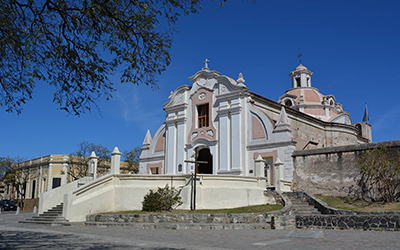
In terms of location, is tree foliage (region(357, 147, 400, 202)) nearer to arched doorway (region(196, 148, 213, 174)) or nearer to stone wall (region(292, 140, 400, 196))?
stone wall (region(292, 140, 400, 196))

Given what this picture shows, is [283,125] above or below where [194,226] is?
above

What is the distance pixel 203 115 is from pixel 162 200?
44.2ft

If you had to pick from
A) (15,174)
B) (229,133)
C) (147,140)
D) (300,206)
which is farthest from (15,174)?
(300,206)

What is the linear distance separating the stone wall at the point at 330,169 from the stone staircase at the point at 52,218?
1390cm

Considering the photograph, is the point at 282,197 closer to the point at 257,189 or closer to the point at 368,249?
the point at 257,189

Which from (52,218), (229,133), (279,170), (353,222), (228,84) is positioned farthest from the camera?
(228,84)

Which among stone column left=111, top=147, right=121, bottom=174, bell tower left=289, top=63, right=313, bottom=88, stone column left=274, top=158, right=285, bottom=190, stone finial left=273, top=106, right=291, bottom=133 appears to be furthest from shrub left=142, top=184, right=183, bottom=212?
bell tower left=289, top=63, right=313, bottom=88

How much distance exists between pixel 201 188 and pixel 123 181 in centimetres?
398

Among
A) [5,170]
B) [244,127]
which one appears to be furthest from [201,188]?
[5,170]

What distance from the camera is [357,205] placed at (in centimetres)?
1978

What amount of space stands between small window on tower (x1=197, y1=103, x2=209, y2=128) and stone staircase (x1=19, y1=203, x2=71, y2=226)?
13571 mm

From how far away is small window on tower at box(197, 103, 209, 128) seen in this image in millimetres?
30386

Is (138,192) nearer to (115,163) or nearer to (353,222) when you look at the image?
(115,163)

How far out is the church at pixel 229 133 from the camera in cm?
2617
